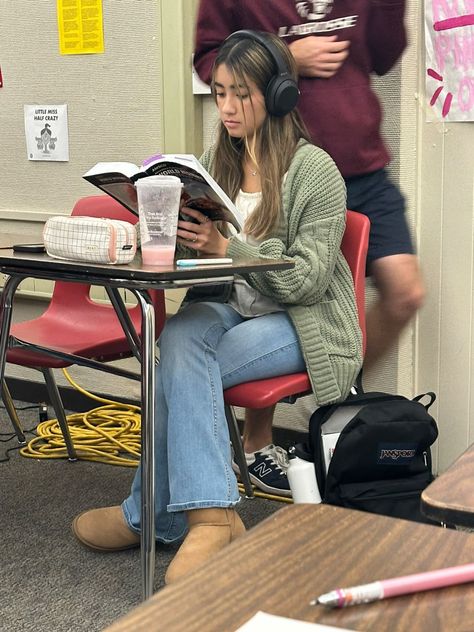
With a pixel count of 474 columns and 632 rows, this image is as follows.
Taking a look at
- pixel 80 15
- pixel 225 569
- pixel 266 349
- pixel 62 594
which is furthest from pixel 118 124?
pixel 225 569

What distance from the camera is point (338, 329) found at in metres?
1.97

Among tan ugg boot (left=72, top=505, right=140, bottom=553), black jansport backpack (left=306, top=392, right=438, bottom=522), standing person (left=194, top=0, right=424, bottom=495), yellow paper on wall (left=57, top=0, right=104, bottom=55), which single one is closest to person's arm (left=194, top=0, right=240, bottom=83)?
standing person (left=194, top=0, right=424, bottom=495)

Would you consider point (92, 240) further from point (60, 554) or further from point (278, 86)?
point (60, 554)

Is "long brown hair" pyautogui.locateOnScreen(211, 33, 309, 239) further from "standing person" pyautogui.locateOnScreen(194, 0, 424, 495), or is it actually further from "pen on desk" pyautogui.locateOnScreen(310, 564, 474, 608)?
"pen on desk" pyautogui.locateOnScreen(310, 564, 474, 608)

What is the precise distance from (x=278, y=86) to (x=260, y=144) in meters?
0.14

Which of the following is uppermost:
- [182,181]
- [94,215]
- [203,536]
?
[182,181]

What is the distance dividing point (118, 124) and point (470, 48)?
3.88ft

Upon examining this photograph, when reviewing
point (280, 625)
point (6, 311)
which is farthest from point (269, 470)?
point (280, 625)

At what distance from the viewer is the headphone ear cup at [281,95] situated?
80.4 inches

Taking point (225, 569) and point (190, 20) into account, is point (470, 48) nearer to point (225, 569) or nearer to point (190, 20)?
point (190, 20)

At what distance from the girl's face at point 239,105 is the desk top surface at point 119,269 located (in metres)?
0.42

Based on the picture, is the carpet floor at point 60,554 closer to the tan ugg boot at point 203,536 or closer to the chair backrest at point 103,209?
the tan ugg boot at point 203,536

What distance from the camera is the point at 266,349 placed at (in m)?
1.89

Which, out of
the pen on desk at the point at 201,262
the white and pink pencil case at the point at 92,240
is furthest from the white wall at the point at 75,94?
the pen on desk at the point at 201,262
